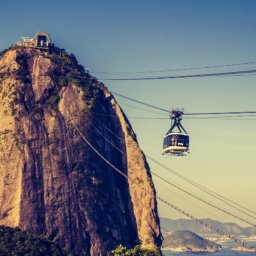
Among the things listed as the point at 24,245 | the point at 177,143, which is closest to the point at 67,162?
the point at 24,245

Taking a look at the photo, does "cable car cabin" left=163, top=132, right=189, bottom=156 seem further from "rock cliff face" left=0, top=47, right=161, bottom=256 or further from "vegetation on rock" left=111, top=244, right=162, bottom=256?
"rock cliff face" left=0, top=47, right=161, bottom=256

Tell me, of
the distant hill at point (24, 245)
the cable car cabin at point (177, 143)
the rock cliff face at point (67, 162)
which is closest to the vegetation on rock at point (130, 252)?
the distant hill at point (24, 245)

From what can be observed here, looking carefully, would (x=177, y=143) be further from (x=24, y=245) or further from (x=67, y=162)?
(x=67, y=162)

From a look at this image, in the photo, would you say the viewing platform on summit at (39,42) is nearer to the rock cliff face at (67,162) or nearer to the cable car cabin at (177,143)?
the rock cliff face at (67,162)

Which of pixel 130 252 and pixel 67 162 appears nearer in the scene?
pixel 130 252

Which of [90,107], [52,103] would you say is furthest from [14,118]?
[90,107]

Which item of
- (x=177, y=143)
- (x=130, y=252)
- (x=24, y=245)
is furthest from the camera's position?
(x=24, y=245)

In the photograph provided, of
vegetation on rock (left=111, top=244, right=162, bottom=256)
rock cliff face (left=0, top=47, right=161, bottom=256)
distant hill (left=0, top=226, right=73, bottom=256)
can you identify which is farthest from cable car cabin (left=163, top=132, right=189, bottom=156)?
rock cliff face (left=0, top=47, right=161, bottom=256)
